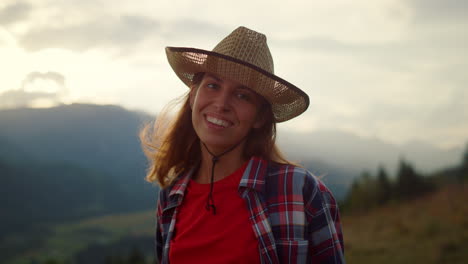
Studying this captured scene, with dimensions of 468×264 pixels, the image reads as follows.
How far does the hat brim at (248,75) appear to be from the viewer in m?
2.30

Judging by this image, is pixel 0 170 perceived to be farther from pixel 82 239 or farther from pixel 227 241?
pixel 227 241

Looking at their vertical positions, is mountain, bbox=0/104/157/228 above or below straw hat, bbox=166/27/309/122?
below

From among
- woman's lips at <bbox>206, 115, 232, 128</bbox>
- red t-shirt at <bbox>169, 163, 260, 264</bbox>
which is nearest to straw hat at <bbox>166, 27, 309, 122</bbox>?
woman's lips at <bbox>206, 115, 232, 128</bbox>

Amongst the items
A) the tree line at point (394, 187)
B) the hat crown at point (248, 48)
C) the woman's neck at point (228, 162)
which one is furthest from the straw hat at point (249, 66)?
the tree line at point (394, 187)

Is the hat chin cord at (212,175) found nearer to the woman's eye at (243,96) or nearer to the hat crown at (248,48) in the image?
the woman's eye at (243,96)

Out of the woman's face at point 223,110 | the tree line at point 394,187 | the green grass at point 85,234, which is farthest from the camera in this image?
the green grass at point 85,234

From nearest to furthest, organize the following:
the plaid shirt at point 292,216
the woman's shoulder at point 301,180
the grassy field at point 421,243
Answer: the plaid shirt at point 292,216, the woman's shoulder at point 301,180, the grassy field at point 421,243

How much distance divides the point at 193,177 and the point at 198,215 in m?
0.43

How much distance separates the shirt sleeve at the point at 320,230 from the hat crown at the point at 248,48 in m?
0.82

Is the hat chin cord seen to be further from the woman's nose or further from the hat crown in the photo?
the hat crown

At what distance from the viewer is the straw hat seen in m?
2.30

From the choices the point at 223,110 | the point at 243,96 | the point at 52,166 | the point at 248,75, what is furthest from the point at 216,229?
the point at 52,166

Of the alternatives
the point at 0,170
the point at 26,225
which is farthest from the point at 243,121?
the point at 0,170

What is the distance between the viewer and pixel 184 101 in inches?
118
